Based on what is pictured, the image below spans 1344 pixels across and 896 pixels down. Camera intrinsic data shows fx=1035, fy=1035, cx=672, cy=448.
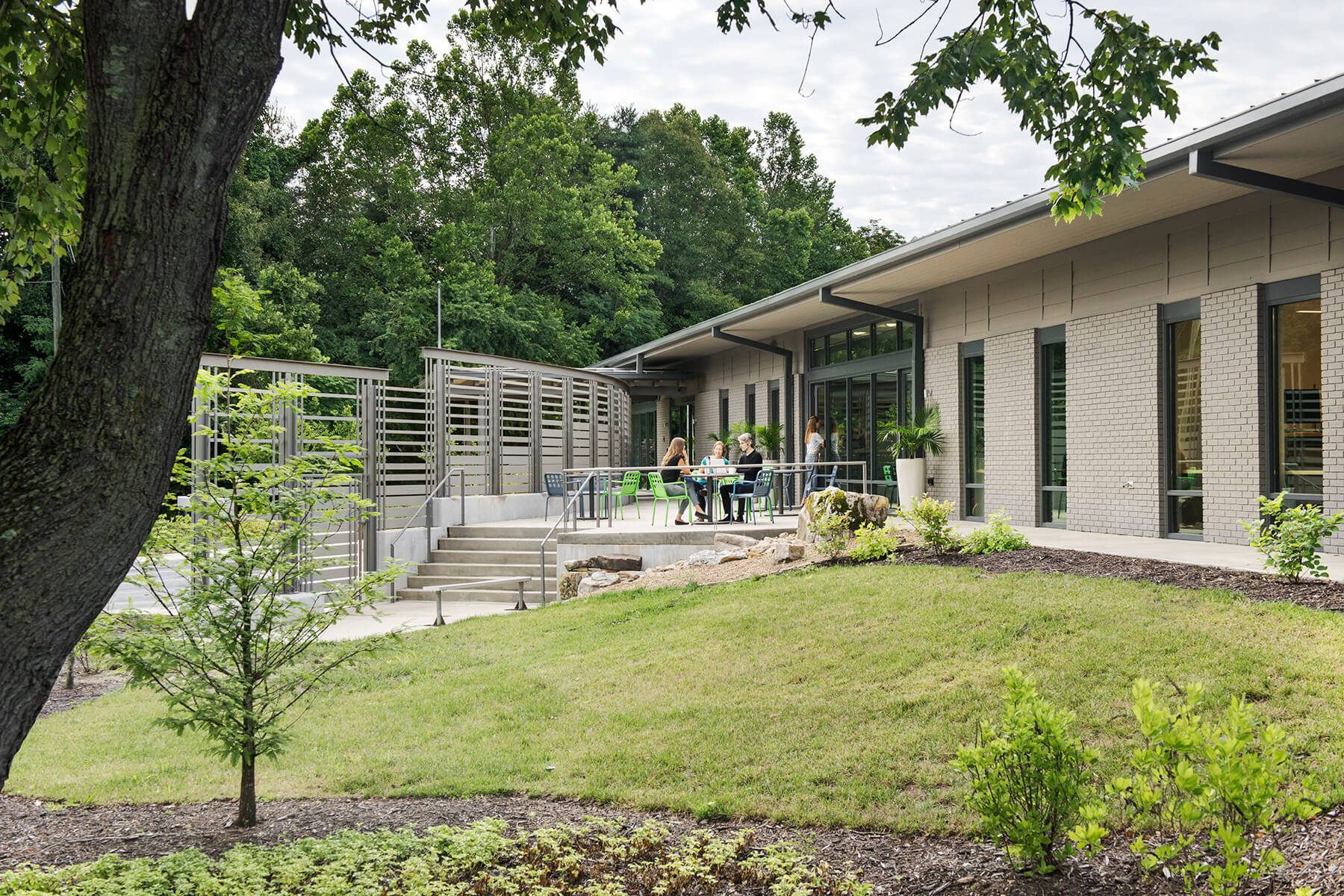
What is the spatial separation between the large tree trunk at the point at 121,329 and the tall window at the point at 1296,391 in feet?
35.7

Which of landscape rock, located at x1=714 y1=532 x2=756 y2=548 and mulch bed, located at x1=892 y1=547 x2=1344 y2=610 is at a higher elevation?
mulch bed, located at x1=892 y1=547 x2=1344 y2=610

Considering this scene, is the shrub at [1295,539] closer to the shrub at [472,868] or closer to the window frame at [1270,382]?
the window frame at [1270,382]

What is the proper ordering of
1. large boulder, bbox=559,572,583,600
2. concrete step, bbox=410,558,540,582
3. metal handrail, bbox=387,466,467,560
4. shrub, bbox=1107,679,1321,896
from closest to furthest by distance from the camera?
shrub, bbox=1107,679,1321,896 < large boulder, bbox=559,572,583,600 < concrete step, bbox=410,558,540,582 < metal handrail, bbox=387,466,467,560

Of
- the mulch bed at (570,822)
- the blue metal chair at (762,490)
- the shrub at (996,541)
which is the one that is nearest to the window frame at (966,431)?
the blue metal chair at (762,490)

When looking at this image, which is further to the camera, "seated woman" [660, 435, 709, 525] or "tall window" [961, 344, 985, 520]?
"tall window" [961, 344, 985, 520]

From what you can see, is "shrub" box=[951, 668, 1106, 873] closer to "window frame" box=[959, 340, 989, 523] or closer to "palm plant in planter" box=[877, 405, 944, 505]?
"window frame" box=[959, 340, 989, 523]

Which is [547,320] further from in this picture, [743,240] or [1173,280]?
[1173,280]

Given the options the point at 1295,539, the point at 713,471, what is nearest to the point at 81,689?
the point at 713,471

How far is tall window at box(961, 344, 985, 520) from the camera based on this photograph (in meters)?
16.3

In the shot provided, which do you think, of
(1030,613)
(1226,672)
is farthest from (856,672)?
(1226,672)

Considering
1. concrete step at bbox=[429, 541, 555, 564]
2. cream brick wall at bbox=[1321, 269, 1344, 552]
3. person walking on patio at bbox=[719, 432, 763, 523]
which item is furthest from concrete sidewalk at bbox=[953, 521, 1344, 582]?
concrete step at bbox=[429, 541, 555, 564]

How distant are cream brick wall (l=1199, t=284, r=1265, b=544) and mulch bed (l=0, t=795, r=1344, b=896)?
7812 millimetres

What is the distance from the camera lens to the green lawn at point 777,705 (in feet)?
18.2

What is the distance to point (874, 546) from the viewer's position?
10875 millimetres
